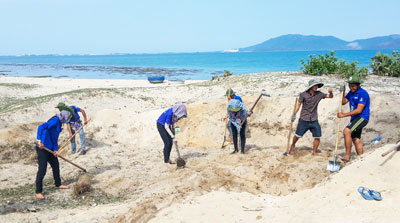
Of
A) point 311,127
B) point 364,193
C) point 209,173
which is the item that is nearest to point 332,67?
point 311,127

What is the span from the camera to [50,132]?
20.2ft

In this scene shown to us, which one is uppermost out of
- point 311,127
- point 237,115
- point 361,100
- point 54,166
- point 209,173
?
point 361,100

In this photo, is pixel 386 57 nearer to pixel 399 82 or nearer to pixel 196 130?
pixel 399 82

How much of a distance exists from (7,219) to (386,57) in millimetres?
17507

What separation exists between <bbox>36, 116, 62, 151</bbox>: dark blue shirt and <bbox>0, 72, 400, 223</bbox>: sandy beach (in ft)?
3.14

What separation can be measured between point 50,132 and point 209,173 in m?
3.11

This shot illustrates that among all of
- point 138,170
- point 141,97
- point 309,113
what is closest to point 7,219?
point 138,170

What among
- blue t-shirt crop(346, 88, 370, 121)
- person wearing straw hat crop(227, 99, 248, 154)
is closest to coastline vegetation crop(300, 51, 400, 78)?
person wearing straw hat crop(227, 99, 248, 154)

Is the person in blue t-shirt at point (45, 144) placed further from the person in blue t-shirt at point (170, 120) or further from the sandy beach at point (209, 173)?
the person in blue t-shirt at point (170, 120)

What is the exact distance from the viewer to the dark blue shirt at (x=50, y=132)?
237 inches

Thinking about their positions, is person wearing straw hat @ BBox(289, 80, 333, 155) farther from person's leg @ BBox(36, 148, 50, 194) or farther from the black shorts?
person's leg @ BBox(36, 148, 50, 194)

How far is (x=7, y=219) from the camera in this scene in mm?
5051

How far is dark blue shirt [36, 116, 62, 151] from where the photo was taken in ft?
19.8

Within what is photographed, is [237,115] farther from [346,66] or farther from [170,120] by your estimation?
[346,66]
